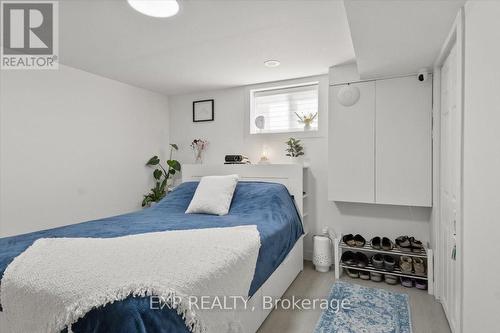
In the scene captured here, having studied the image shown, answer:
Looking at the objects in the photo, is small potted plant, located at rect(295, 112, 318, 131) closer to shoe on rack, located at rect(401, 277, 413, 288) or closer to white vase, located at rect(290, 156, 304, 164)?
white vase, located at rect(290, 156, 304, 164)

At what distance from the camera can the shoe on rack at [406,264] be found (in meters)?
2.61

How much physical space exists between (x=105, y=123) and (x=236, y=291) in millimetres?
2884

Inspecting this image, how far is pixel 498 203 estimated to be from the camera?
3.35 ft

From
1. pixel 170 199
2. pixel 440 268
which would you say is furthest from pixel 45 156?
pixel 440 268

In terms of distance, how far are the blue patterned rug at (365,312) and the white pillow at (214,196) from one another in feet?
4.11

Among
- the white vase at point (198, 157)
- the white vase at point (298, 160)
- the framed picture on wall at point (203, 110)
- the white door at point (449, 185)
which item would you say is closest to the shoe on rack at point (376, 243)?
the white door at point (449, 185)

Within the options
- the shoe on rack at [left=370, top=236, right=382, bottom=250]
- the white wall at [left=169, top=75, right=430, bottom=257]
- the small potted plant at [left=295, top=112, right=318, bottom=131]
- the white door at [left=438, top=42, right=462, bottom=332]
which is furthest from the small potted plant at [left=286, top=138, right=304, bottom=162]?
the white door at [left=438, top=42, right=462, bottom=332]

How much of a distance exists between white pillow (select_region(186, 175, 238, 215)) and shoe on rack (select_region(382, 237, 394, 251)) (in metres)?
1.64

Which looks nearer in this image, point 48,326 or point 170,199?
point 48,326

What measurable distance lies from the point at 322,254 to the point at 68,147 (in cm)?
307

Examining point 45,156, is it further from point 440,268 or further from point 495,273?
point 440,268

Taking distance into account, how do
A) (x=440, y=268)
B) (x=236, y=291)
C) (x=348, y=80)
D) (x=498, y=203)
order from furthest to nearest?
(x=348, y=80) < (x=440, y=268) < (x=236, y=291) < (x=498, y=203)

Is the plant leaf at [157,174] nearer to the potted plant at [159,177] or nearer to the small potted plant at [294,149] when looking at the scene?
the potted plant at [159,177]

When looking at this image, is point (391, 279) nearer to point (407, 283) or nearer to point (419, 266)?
point (407, 283)
